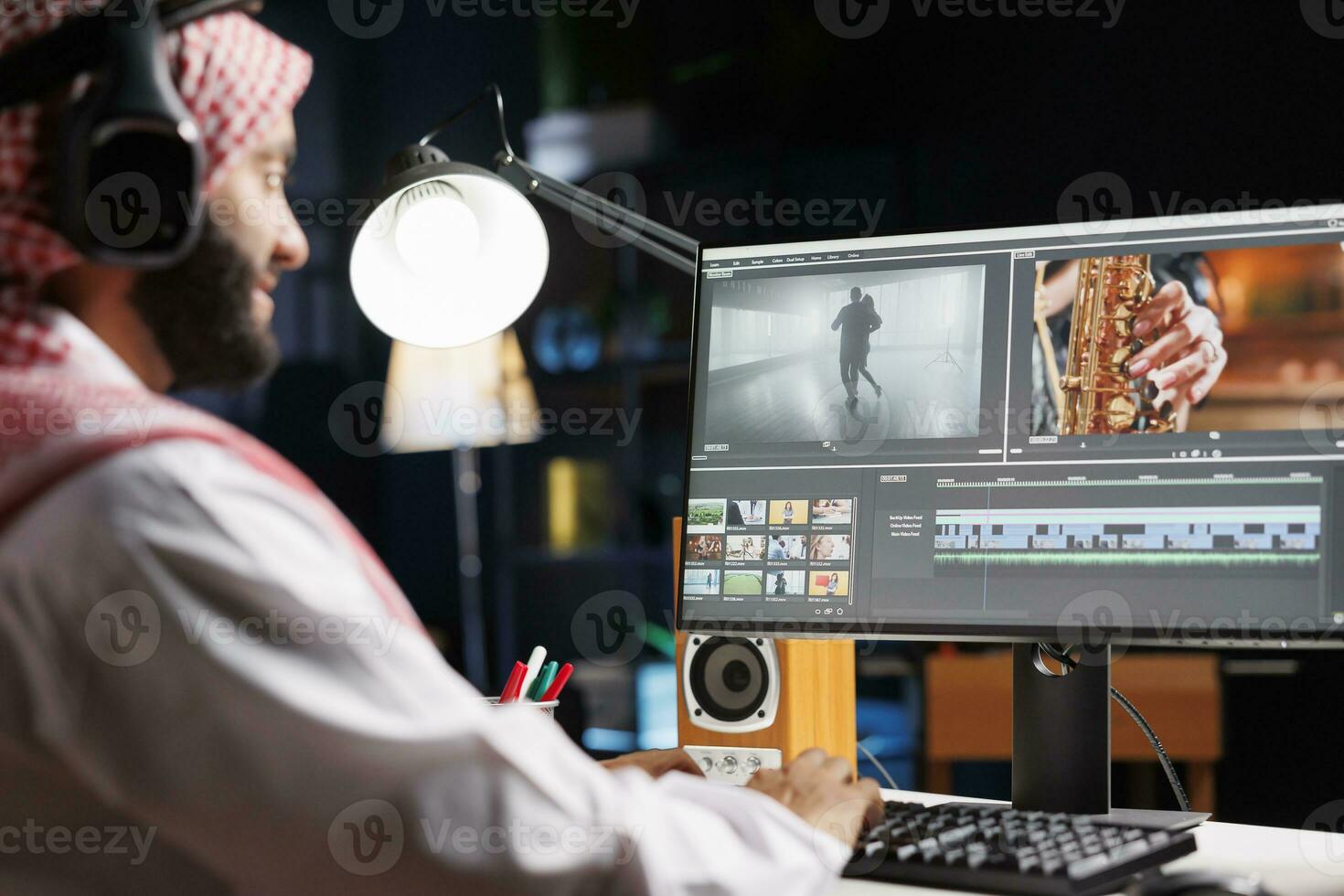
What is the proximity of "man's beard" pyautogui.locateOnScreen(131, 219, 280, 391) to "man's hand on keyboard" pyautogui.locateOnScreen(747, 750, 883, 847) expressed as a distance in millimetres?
518

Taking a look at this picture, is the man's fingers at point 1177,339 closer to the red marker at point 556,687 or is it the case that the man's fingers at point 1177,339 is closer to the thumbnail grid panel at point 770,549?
the thumbnail grid panel at point 770,549

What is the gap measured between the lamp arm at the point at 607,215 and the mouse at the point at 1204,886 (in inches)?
31.4

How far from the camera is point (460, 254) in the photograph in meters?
1.44

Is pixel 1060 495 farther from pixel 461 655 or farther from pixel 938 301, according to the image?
pixel 461 655

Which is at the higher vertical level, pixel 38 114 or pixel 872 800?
pixel 38 114

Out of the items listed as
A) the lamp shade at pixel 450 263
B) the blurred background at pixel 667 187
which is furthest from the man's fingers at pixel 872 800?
the blurred background at pixel 667 187

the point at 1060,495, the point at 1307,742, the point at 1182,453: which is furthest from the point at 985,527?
the point at 1307,742

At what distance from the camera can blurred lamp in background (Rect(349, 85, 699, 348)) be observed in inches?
55.6

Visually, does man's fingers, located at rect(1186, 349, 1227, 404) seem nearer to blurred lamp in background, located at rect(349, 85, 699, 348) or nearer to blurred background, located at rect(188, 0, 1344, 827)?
blurred lamp in background, located at rect(349, 85, 699, 348)

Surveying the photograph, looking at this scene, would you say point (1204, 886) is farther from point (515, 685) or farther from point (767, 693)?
point (515, 685)

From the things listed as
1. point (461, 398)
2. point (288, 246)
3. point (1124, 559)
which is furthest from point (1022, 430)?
point (461, 398)

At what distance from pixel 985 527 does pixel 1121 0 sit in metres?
3.39

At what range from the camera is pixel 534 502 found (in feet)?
15.4

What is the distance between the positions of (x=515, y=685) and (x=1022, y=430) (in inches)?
22.9
